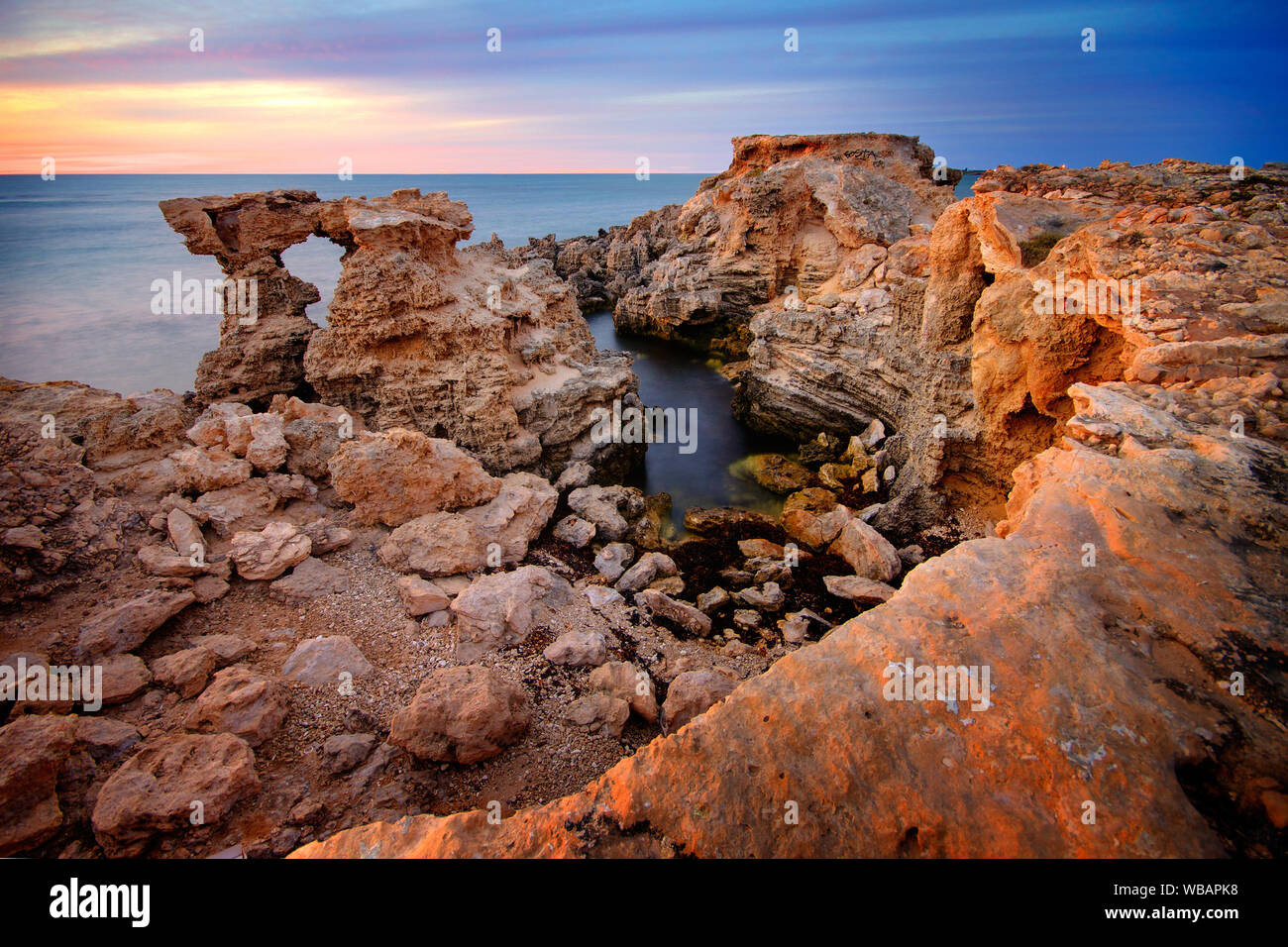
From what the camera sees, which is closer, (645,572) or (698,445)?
(645,572)

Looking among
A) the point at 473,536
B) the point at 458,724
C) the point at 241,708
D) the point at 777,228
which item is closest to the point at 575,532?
the point at 473,536

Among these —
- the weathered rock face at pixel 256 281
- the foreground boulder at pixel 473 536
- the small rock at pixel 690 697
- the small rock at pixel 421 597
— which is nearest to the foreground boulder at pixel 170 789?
the small rock at pixel 421 597

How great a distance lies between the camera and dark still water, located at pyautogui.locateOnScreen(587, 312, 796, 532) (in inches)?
595

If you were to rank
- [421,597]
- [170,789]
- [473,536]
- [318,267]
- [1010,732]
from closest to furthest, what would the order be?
1. [1010,732]
2. [170,789]
3. [421,597]
4. [473,536]
5. [318,267]

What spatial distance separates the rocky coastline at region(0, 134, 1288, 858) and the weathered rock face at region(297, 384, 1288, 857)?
23 millimetres

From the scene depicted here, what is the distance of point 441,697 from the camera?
564 centimetres

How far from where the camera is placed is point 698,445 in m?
18.2

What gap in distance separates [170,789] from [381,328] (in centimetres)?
895

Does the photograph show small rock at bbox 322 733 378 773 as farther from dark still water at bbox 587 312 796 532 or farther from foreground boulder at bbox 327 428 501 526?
dark still water at bbox 587 312 796 532

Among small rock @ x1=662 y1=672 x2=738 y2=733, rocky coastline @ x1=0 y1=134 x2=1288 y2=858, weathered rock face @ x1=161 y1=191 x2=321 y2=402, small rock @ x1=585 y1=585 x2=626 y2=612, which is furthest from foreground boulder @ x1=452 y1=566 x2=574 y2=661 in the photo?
weathered rock face @ x1=161 y1=191 x2=321 y2=402

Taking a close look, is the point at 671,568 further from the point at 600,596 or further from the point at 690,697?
the point at 690,697

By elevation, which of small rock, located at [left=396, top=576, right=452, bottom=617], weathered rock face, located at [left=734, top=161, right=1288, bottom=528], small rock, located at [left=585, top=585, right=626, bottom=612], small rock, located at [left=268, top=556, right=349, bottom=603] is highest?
weathered rock face, located at [left=734, top=161, right=1288, bottom=528]
